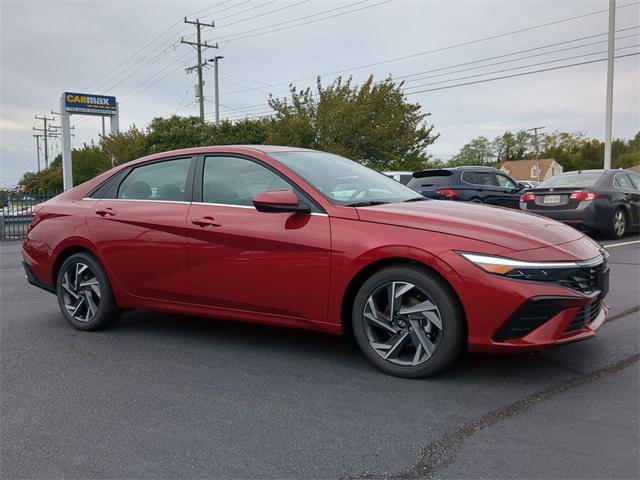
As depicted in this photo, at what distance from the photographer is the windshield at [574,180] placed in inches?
446

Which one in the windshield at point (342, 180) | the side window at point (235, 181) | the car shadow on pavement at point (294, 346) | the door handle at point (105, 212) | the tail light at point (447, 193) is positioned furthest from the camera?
the tail light at point (447, 193)

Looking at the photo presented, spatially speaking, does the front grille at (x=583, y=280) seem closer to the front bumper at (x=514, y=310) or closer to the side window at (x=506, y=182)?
the front bumper at (x=514, y=310)

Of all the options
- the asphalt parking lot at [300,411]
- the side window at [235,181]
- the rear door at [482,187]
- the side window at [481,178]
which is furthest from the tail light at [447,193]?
the side window at [235,181]

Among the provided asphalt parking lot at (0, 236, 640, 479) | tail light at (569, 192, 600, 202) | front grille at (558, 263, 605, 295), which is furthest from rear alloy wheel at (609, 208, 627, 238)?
front grille at (558, 263, 605, 295)

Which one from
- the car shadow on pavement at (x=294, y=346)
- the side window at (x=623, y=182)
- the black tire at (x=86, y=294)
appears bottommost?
the car shadow on pavement at (x=294, y=346)

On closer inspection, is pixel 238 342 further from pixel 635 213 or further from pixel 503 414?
pixel 635 213

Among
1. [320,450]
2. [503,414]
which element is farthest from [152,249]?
[503,414]

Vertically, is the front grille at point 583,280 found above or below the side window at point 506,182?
below

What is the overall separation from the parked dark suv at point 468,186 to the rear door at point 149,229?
9.47m

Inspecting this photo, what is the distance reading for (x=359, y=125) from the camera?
3391 centimetres

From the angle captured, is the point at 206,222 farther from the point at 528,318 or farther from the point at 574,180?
the point at 574,180

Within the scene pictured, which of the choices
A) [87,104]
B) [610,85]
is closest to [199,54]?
[87,104]

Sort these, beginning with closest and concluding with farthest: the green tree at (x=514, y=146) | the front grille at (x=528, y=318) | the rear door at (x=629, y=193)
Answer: the front grille at (x=528, y=318) → the rear door at (x=629, y=193) → the green tree at (x=514, y=146)

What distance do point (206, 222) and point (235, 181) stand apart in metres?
0.38
